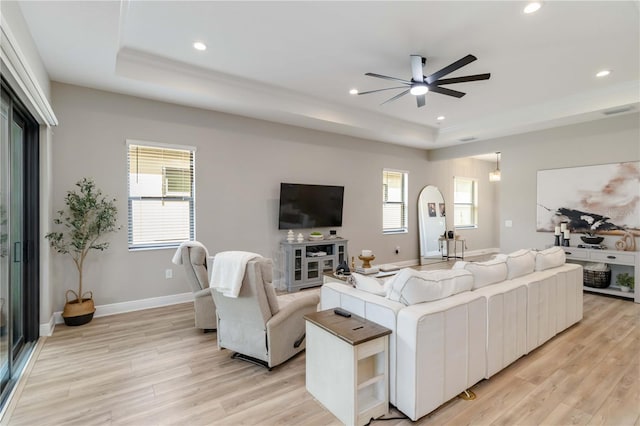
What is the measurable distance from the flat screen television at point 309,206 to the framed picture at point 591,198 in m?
3.75

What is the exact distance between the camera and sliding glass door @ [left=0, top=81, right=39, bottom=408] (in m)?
2.41

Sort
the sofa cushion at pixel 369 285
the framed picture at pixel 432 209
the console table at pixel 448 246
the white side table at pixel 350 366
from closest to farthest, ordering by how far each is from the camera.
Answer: the white side table at pixel 350 366 < the sofa cushion at pixel 369 285 < the framed picture at pixel 432 209 < the console table at pixel 448 246

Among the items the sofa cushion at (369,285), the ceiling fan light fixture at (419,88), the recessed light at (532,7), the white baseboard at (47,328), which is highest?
the recessed light at (532,7)

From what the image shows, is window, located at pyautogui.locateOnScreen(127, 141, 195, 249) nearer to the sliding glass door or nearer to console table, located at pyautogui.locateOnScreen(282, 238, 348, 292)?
the sliding glass door

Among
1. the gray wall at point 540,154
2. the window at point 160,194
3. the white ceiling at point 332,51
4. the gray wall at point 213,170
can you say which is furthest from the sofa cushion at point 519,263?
the window at point 160,194

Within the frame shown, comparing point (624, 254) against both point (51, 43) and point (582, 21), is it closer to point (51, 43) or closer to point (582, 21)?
point (582, 21)

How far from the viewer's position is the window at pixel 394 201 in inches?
274

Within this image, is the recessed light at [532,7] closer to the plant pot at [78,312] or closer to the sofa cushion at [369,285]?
the sofa cushion at [369,285]

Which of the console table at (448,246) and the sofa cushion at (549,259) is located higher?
the sofa cushion at (549,259)

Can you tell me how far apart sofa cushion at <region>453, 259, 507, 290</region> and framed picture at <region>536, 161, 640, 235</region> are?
3723mm

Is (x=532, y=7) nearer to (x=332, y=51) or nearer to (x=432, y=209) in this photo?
(x=332, y=51)

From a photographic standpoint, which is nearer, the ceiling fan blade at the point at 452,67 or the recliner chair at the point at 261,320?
the recliner chair at the point at 261,320

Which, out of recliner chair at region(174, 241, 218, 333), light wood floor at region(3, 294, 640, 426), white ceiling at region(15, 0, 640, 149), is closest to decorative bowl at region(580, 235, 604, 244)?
white ceiling at region(15, 0, 640, 149)

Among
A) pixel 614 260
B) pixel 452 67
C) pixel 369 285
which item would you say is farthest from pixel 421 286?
pixel 614 260
